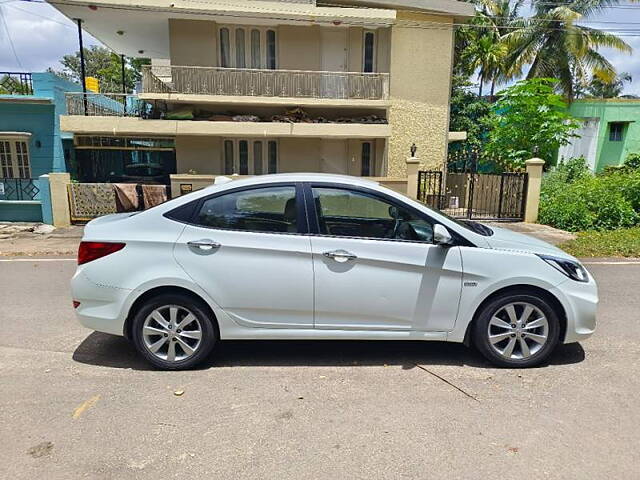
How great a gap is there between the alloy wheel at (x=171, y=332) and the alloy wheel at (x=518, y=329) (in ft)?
8.32

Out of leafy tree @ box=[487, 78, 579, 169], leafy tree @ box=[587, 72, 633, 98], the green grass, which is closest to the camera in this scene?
the green grass

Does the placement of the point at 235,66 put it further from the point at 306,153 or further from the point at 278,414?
the point at 278,414

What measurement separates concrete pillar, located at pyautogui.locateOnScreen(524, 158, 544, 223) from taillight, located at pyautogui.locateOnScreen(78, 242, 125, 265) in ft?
40.6

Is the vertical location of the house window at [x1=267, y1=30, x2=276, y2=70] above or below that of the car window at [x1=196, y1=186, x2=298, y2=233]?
above

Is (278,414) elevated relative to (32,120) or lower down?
lower down

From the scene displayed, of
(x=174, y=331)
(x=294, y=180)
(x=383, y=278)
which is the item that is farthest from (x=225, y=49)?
(x=383, y=278)

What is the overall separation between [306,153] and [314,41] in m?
4.17

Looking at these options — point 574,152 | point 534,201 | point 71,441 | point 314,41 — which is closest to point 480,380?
point 71,441

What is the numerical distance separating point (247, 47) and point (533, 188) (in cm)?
1127

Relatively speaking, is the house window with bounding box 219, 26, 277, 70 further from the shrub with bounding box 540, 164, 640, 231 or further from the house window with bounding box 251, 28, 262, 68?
the shrub with bounding box 540, 164, 640, 231

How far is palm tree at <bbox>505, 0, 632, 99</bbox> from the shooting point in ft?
77.1

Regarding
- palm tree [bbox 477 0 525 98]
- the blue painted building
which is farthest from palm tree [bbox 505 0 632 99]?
the blue painted building

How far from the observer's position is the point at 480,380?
3.60 metres

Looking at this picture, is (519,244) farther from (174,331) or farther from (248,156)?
(248,156)
